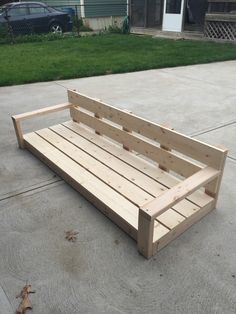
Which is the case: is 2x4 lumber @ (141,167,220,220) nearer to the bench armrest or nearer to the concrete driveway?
the concrete driveway

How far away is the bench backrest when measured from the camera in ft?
8.24

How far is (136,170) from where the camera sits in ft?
10.1

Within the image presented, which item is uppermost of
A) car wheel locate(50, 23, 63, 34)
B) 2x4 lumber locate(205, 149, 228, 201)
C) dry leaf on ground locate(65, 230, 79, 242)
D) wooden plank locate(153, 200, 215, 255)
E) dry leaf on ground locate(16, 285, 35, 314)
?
2x4 lumber locate(205, 149, 228, 201)

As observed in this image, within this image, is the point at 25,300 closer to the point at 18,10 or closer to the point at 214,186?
the point at 214,186

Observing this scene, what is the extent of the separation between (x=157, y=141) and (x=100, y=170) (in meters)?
0.66

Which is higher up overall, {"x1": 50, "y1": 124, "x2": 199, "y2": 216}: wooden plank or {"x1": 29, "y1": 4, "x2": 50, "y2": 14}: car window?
{"x1": 29, "y1": 4, "x2": 50, "y2": 14}: car window

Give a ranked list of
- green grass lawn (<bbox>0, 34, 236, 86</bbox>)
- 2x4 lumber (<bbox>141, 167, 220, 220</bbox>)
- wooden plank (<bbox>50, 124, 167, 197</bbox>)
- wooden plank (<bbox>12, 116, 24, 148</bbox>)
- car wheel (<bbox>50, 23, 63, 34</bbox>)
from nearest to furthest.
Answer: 2x4 lumber (<bbox>141, 167, 220, 220</bbox>) → wooden plank (<bbox>50, 124, 167, 197</bbox>) → wooden plank (<bbox>12, 116, 24, 148</bbox>) → green grass lawn (<bbox>0, 34, 236, 86</bbox>) → car wheel (<bbox>50, 23, 63, 34</bbox>)

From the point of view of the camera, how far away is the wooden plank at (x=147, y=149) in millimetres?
2737

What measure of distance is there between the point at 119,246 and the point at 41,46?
10629 millimetres

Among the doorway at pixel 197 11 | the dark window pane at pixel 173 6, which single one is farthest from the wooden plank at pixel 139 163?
the doorway at pixel 197 11

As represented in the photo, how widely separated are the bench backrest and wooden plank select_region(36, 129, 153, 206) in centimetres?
37

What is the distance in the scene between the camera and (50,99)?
19.8 ft

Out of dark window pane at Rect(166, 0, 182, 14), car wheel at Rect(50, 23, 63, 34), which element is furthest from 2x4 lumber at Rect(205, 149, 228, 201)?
car wheel at Rect(50, 23, 63, 34)

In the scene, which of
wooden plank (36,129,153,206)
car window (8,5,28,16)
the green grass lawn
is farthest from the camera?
car window (8,5,28,16)
